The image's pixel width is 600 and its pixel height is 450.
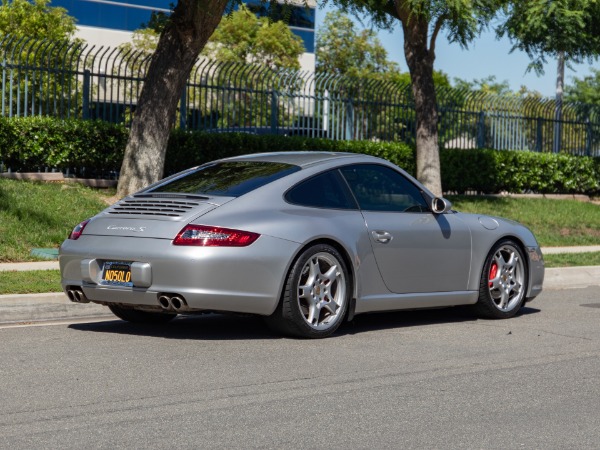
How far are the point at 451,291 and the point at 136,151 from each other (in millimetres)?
8700

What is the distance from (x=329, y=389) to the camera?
6566 mm

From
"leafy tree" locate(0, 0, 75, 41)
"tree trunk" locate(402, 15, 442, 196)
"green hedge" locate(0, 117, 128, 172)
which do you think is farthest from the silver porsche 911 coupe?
"leafy tree" locate(0, 0, 75, 41)

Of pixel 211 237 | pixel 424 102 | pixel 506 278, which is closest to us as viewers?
pixel 211 237

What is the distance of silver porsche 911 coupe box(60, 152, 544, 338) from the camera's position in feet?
25.7

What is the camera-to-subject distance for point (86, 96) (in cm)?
1898

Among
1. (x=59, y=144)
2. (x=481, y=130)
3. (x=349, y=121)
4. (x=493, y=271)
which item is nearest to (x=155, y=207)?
(x=493, y=271)

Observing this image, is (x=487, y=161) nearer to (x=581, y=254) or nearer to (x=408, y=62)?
(x=408, y=62)

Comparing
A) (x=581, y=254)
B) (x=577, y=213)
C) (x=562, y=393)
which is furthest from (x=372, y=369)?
(x=577, y=213)

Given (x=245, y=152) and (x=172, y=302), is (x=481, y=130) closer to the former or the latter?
(x=245, y=152)

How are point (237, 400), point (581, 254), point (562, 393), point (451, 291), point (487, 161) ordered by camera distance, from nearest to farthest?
1. point (237, 400)
2. point (562, 393)
3. point (451, 291)
4. point (581, 254)
5. point (487, 161)

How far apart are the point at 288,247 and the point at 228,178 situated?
1056 mm

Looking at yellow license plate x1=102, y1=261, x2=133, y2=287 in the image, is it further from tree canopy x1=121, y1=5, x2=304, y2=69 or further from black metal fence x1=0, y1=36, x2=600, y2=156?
tree canopy x1=121, y1=5, x2=304, y2=69

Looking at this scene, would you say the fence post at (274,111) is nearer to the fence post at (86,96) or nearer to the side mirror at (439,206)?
the fence post at (86,96)

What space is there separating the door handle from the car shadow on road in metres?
0.81
